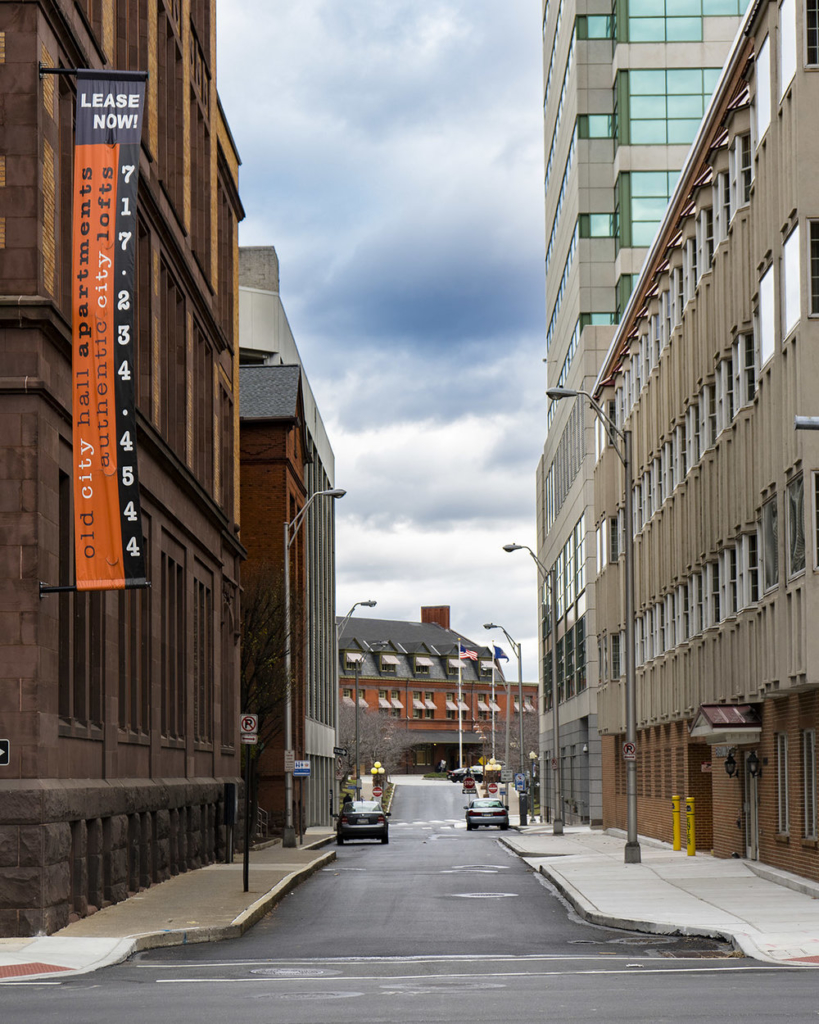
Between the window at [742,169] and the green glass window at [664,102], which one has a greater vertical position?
the green glass window at [664,102]

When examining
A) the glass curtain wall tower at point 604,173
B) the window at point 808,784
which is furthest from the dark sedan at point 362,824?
the window at point 808,784

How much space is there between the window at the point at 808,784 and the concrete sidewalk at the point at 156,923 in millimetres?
8814

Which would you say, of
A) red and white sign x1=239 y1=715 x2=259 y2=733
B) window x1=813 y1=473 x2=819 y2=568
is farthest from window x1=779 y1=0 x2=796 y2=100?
red and white sign x1=239 y1=715 x2=259 y2=733

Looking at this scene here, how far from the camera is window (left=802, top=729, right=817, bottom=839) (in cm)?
2550

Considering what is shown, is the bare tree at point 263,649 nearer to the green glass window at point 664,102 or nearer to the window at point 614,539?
the window at point 614,539

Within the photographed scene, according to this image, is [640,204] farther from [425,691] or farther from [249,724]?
[425,691]

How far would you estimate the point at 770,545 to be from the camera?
2641 cm

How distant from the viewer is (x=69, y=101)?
2255 cm

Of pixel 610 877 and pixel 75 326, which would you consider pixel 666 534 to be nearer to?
pixel 610 877

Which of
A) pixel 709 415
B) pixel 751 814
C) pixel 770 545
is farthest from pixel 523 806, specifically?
pixel 770 545

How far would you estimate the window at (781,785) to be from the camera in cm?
2795

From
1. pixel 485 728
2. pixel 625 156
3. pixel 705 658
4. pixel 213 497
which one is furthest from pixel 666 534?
pixel 485 728

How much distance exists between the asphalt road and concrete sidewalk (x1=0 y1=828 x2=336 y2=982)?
37cm

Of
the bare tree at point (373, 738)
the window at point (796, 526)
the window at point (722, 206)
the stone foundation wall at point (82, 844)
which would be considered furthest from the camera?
the bare tree at point (373, 738)
